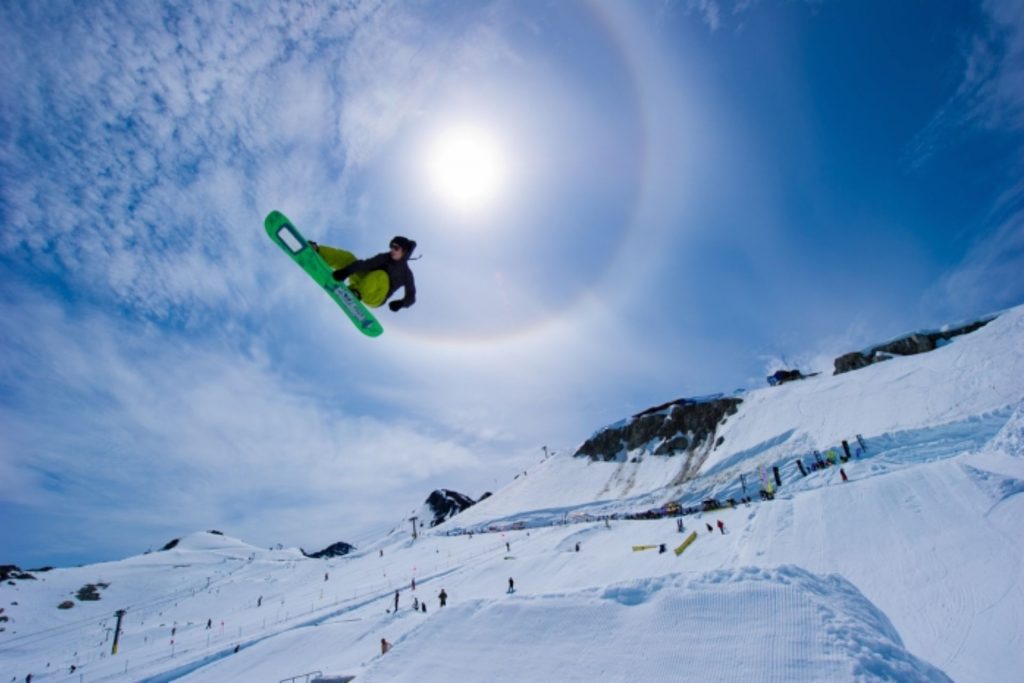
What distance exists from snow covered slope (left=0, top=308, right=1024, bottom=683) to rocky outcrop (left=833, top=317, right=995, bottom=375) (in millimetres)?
6735

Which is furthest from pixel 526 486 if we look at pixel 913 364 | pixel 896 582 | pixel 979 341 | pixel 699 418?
pixel 896 582

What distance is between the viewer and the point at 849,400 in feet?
138

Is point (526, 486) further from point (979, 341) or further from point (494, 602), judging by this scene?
point (494, 602)

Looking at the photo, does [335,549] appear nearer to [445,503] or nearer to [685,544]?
[445,503]

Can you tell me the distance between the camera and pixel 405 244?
7809 millimetres

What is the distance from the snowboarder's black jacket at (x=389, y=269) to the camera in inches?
310

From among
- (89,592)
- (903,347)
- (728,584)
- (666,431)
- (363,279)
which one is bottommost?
(728,584)

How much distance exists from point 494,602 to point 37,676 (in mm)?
49130

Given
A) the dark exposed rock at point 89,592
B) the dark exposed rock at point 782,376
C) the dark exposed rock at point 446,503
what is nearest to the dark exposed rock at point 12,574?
the dark exposed rock at point 89,592

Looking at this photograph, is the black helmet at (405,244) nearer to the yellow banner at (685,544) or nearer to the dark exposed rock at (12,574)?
the yellow banner at (685,544)

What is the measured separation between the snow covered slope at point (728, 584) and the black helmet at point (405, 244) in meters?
6.15

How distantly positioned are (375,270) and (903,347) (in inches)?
2469

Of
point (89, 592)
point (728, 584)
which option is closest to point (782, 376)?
point (728, 584)

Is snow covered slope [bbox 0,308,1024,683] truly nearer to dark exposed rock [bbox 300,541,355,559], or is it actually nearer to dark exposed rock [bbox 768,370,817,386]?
dark exposed rock [bbox 768,370,817,386]
